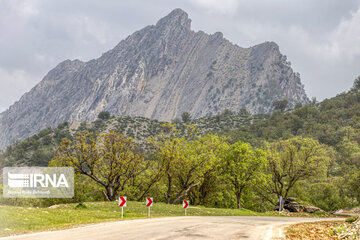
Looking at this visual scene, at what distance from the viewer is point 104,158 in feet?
150

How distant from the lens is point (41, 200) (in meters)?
55.1

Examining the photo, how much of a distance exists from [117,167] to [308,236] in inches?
1320

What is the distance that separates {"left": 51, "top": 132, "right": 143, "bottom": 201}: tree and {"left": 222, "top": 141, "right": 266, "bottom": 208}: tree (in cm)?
1456

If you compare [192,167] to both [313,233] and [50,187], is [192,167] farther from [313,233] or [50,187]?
[313,233]

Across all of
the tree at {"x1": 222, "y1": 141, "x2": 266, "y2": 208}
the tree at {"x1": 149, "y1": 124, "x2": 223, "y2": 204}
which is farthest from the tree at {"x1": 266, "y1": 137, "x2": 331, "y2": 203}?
the tree at {"x1": 149, "y1": 124, "x2": 223, "y2": 204}

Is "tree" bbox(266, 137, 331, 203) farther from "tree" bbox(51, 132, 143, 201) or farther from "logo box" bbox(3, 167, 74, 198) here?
"logo box" bbox(3, 167, 74, 198)

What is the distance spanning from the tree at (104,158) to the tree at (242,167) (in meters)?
14.6

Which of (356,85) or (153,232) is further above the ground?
(356,85)

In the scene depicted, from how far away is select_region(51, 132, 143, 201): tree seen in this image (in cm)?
4441

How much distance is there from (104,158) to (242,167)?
21.6m

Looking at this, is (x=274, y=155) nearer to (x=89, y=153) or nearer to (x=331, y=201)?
(x=331, y=201)

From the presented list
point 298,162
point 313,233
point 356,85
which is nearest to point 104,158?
point 298,162

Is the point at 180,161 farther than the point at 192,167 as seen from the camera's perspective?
No

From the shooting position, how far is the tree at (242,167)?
154 ft
